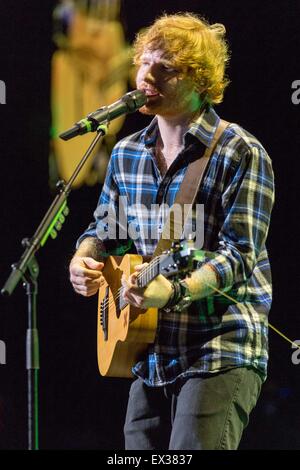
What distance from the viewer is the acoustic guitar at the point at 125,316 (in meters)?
2.29

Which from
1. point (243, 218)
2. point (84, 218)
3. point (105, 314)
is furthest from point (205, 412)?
point (84, 218)

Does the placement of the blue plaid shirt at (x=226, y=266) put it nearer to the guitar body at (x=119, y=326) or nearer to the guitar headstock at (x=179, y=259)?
the guitar body at (x=119, y=326)

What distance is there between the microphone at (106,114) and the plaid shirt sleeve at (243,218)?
34 centimetres

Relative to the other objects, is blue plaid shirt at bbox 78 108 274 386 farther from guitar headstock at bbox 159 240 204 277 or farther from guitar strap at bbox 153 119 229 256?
guitar headstock at bbox 159 240 204 277

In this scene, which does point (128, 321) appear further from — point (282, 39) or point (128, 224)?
point (282, 39)

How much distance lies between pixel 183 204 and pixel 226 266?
0.30m

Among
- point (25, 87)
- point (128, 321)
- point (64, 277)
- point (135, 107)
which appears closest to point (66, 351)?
point (64, 277)

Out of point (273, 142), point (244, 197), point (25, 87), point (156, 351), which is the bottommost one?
point (156, 351)

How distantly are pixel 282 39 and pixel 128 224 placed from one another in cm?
157

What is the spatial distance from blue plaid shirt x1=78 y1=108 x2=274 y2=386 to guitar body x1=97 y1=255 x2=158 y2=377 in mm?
43

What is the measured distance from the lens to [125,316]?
272 cm

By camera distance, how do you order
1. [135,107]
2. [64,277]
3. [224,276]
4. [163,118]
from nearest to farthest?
[224,276]
[135,107]
[163,118]
[64,277]

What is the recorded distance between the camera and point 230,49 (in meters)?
4.03

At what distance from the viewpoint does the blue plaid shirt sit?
252cm
